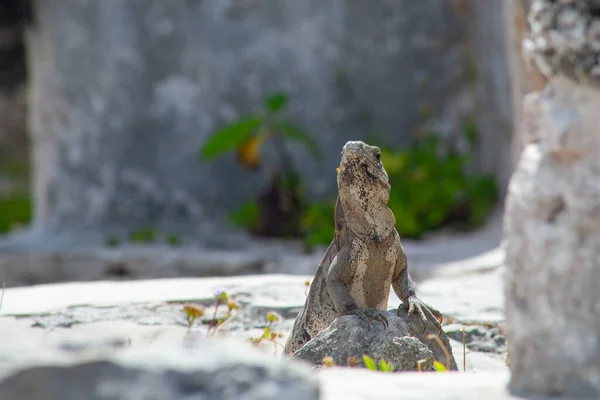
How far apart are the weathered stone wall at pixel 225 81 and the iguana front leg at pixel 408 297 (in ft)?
20.0

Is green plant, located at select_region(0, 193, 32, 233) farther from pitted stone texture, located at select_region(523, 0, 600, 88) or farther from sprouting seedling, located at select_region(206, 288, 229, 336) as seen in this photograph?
pitted stone texture, located at select_region(523, 0, 600, 88)

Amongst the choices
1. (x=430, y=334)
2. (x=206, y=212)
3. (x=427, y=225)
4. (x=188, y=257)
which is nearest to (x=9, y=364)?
(x=430, y=334)

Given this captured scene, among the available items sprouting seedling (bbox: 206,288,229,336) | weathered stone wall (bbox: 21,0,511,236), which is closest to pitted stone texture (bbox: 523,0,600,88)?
sprouting seedling (bbox: 206,288,229,336)

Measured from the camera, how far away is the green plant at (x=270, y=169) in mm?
8461

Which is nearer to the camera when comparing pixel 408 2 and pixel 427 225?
pixel 427 225

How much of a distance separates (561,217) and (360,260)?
51.2 inches

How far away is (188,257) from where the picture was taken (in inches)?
296

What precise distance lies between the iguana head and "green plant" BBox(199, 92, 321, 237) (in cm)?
534

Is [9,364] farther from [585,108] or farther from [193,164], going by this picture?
Answer: [193,164]

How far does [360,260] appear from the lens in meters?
3.06

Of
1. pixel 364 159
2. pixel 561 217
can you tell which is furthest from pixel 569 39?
pixel 364 159

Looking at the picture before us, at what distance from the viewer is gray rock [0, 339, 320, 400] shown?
5.47 ft

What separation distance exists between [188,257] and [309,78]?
2.82 metres

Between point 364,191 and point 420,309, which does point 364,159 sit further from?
point 420,309
